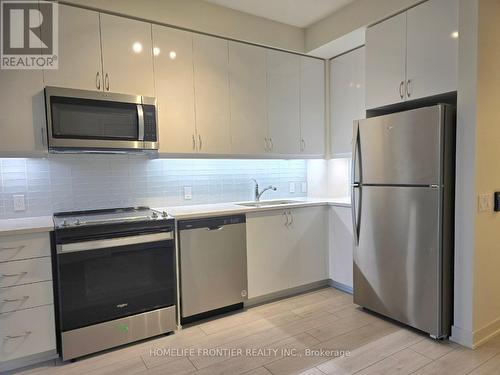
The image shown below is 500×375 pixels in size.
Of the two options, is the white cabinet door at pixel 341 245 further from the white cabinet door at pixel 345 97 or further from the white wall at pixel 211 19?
the white wall at pixel 211 19

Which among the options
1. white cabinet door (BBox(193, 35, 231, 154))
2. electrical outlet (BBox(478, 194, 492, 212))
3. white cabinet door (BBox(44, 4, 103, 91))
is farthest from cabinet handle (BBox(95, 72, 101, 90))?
electrical outlet (BBox(478, 194, 492, 212))

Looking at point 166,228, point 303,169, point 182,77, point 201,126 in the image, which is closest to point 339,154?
point 303,169

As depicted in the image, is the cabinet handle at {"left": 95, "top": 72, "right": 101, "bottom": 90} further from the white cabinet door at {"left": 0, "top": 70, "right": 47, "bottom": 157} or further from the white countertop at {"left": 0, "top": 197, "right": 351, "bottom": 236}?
the white countertop at {"left": 0, "top": 197, "right": 351, "bottom": 236}

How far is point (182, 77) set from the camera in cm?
270

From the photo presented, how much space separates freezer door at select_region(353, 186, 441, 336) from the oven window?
6.08 ft

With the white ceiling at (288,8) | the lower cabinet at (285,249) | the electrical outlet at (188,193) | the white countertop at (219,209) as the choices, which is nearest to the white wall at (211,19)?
the white ceiling at (288,8)

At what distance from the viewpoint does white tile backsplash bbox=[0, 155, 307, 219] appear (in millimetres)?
2459

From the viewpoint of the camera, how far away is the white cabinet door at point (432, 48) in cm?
221

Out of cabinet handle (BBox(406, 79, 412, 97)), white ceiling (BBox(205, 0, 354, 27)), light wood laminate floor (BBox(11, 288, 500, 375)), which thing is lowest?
light wood laminate floor (BBox(11, 288, 500, 375))

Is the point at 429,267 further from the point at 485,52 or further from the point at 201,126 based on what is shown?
the point at 201,126

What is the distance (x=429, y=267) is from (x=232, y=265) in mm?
1451

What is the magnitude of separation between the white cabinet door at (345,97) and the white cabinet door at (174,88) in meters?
1.54

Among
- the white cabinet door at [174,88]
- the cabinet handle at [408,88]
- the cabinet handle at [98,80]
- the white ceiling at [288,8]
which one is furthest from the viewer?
the white ceiling at [288,8]

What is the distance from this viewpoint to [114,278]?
2227mm
